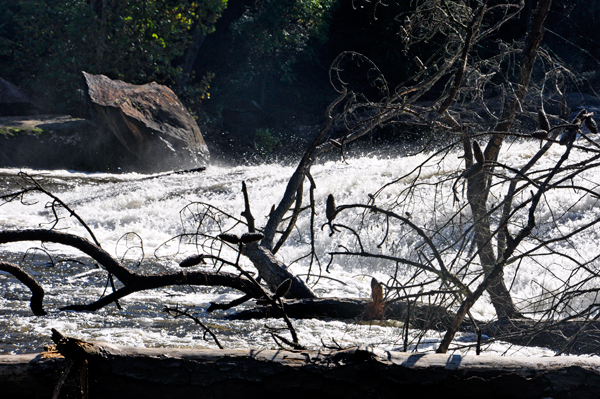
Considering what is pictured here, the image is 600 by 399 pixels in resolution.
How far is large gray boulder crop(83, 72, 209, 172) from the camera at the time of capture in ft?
39.2

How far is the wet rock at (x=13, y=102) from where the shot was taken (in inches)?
541

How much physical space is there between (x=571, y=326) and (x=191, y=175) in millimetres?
9350

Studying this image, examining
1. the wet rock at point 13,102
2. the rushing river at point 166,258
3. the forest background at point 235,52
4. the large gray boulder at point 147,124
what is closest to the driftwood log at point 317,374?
the rushing river at point 166,258

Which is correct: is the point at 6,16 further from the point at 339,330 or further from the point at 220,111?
the point at 339,330

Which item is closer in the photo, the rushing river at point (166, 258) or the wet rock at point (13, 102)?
the rushing river at point (166, 258)

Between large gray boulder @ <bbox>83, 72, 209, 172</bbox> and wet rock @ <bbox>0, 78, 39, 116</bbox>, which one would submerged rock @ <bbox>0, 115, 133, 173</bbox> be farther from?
wet rock @ <bbox>0, 78, 39, 116</bbox>

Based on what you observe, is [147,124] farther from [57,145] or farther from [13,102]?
[13,102]

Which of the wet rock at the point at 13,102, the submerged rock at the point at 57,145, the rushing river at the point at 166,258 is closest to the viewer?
the rushing river at the point at 166,258

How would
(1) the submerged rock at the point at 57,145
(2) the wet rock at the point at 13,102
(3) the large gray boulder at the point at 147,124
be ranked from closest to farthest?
(1) the submerged rock at the point at 57,145
(3) the large gray boulder at the point at 147,124
(2) the wet rock at the point at 13,102

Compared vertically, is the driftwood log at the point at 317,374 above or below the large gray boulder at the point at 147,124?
below

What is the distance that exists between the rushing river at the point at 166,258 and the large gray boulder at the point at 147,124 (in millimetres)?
807

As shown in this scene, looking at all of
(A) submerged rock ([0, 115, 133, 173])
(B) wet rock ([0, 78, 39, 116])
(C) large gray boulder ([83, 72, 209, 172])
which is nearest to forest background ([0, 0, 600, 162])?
→ (B) wet rock ([0, 78, 39, 116])

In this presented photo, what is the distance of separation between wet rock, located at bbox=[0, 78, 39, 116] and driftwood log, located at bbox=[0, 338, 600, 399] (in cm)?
1456

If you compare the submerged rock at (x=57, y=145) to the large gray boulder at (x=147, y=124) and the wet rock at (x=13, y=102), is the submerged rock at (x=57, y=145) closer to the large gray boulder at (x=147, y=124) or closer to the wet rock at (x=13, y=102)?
the large gray boulder at (x=147, y=124)
